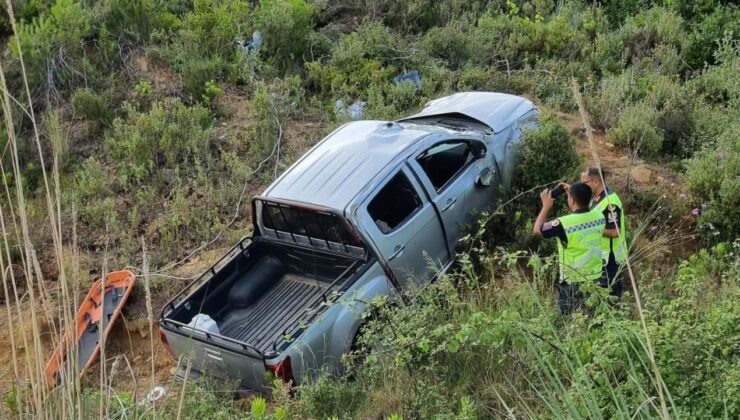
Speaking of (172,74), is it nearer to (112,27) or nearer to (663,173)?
(112,27)

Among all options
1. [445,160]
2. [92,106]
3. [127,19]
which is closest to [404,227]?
[445,160]

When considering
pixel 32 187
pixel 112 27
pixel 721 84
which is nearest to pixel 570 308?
pixel 721 84

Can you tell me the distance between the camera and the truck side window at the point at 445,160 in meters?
7.12

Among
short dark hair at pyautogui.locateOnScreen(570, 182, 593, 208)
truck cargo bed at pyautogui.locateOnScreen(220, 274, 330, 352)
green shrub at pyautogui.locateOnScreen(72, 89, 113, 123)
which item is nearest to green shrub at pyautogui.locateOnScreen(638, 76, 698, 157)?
short dark hair at pyautogui.locateOnScreen(570, 182, 593, 208)

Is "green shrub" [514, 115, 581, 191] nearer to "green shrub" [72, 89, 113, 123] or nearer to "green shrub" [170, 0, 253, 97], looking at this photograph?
"green shrub" [170, 0, 253, 97]

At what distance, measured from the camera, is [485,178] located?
293 inches

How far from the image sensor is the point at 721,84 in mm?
9852

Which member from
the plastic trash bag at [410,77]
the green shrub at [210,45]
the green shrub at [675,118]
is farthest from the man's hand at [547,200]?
the green shrub at [210,45]

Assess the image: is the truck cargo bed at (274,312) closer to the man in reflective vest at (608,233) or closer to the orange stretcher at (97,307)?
the orange stretcher at (97,307)

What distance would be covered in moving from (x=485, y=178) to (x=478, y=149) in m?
0.29

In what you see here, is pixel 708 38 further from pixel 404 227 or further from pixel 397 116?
pixel 404 227

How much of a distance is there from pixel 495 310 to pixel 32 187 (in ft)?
22.5

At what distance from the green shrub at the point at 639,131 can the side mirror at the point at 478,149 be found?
2.25 meters

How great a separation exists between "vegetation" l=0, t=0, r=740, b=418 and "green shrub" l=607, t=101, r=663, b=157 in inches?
1.1
